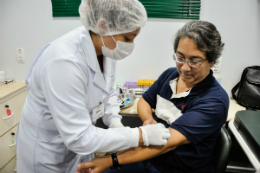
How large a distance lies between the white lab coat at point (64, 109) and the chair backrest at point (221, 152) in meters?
0.61

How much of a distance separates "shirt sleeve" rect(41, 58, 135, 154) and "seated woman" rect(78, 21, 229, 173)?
20 cm

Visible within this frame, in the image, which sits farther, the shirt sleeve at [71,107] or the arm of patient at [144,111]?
the arm of patient at [144,111]

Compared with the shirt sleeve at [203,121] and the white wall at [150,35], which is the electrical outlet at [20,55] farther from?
the shirt sleeve at [203,121]

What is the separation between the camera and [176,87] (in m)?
1.21

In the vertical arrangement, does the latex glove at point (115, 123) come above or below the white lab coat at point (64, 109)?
below

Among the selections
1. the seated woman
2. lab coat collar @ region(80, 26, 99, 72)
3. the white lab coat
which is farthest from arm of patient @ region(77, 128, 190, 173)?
lab coat collar @ region(80, 26, 99, 72)

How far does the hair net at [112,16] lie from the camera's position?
82cm

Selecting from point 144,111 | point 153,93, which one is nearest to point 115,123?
point 144,111

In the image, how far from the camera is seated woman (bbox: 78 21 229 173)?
Result: 0.93m

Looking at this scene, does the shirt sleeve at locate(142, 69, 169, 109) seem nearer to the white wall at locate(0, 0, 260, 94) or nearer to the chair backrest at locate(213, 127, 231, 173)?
the chair backrest at locate(213, 127, 231, 173)

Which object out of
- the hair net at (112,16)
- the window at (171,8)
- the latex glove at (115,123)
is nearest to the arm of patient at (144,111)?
the latex glove at (115,123)

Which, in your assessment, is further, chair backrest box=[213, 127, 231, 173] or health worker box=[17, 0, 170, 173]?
chair backrest box=[213, 127, 231, 173]

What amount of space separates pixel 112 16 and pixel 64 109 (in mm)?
510

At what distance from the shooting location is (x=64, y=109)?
739mm
